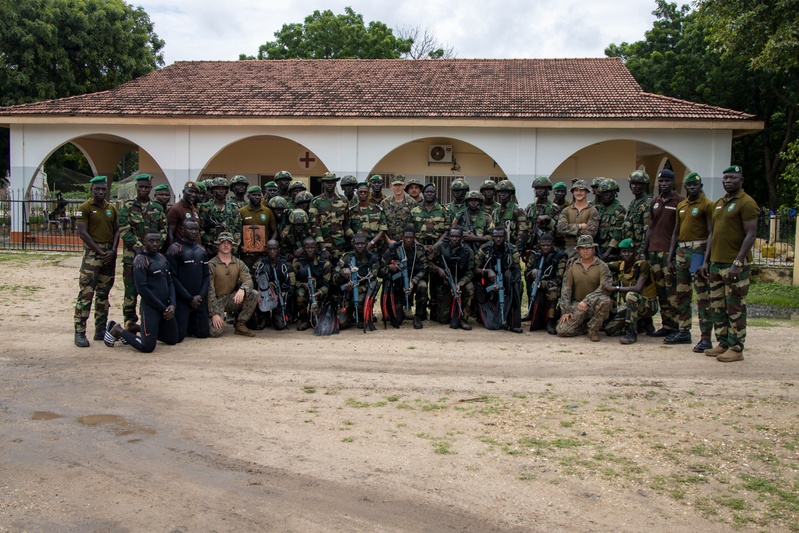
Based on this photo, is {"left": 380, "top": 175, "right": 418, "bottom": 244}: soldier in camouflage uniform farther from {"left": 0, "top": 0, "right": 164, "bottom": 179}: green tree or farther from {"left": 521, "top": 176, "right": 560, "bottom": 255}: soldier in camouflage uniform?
{"left": 0, "top": 0, "right": 164, "bottom": 179}: green tree

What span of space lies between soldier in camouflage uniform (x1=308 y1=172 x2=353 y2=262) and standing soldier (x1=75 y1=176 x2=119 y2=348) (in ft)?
8.54

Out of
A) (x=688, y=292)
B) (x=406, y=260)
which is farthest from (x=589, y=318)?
(x=406, y=260)

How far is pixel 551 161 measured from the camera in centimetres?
2042

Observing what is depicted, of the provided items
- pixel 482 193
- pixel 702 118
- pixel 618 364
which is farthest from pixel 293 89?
pixel 618 364

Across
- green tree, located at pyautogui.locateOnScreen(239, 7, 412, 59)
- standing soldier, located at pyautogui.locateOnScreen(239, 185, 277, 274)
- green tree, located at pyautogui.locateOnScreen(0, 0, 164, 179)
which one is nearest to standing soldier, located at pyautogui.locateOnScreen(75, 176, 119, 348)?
standing soldier, located at pyautogui.locateOnScreen(239, 185, 277, 274)

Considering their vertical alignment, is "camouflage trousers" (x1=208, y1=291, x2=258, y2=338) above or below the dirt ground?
above

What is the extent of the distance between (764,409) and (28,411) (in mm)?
6216

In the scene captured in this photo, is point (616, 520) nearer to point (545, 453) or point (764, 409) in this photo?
point (545, 453)

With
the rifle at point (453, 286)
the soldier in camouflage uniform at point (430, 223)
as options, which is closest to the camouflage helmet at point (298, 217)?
the soldier in camouflage uniform at point (430, 223)

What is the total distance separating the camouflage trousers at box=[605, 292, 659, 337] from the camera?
920 cm

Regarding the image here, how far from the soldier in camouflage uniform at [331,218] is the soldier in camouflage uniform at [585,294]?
3033 mm

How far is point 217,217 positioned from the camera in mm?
9953

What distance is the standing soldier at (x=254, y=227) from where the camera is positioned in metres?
A: 9.98

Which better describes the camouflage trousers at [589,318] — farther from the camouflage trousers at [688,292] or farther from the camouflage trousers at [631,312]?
the camouflage trousers at [688,292]
